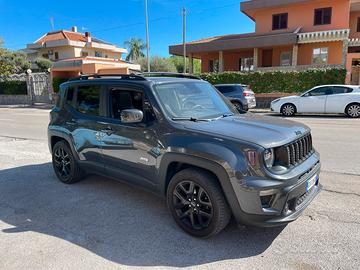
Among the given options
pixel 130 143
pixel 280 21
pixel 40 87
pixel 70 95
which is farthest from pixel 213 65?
pixel 130 143

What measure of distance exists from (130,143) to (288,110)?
1246cm

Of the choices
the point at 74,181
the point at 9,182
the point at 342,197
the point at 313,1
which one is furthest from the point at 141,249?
the point at 313,1

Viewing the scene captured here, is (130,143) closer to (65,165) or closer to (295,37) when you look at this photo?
(65,165)

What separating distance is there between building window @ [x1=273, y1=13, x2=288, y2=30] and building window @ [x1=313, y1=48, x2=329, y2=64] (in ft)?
11.3

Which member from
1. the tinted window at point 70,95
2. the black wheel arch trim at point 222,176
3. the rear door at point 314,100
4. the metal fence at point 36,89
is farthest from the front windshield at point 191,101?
the metal fence at point 36,89

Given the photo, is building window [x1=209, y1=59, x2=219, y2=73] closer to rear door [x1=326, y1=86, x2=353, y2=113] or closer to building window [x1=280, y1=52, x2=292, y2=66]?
building window [x1=280, y1=52, x2=292, y2=66]

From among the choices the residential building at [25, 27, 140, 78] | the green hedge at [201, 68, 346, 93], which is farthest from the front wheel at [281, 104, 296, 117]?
the residential building at [25, 27, 140, 78]

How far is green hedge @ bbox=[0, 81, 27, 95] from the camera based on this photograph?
30.5m

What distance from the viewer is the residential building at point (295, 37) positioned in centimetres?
2217

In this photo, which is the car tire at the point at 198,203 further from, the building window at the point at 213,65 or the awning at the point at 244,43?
the building window at the point at 213,65

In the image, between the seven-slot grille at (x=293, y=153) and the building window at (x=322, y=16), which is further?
the building window at (x=322, y=16)

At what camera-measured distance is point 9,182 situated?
17.3 ft

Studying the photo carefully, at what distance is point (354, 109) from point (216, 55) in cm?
1687

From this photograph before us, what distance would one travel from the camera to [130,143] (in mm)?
3799
